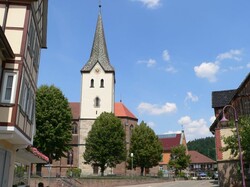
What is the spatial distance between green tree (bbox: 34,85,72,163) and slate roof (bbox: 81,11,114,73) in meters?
20.1

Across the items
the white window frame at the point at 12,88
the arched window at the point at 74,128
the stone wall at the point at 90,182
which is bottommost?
the stone wall at the point at 90,182

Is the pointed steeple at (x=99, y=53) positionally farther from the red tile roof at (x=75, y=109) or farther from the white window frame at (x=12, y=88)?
the white window frame at (x=12, y=88)

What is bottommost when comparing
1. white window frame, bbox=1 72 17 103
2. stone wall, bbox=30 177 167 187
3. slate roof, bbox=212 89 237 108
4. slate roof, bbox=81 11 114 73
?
stone wall, bbox=30 177 167 187

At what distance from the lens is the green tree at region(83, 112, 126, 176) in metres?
48.6

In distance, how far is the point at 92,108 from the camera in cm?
5950

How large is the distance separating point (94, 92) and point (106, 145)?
582 inches

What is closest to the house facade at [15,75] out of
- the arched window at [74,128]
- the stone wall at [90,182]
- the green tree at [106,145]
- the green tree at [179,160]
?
the stone wall at [90,182]


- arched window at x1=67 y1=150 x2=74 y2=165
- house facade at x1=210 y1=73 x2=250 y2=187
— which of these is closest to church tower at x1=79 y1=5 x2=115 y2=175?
arched window at x1=67 y1=150 x2=74 y2=165

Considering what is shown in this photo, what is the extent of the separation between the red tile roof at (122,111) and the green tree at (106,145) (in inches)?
480

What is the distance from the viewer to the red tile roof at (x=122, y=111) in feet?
208

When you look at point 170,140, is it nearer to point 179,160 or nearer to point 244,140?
point 179,160

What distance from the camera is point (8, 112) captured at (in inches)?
492

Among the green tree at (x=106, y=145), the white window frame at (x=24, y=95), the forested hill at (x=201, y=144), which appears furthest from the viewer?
the forested hill at (x=201, y=144)

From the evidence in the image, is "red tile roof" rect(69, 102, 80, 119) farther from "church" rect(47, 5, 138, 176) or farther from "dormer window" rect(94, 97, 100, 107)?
"dormer window" rect(94, 97, 100, 107)
